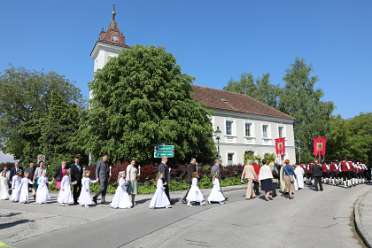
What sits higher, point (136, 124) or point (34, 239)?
point (136, 124)

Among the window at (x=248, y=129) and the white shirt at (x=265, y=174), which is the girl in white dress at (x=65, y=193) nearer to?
the white shirt at (x=265, y=174)

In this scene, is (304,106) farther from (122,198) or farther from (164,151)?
(122,198)

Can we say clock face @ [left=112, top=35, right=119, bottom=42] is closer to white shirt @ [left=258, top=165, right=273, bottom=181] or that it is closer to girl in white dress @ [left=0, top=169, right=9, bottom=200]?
girl in white dress @ [left=0, top=169, right=9, bottom=200]

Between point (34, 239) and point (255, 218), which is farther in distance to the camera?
point (255, 218)

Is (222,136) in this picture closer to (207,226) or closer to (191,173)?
(191,173)

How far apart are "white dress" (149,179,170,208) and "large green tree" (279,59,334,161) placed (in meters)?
38.4

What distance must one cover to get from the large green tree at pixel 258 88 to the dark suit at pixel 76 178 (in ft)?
145

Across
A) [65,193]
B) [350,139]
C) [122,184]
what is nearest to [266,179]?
[122,184]

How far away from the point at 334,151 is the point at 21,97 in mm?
45146

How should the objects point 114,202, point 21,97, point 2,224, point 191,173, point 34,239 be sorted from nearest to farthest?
point 34,239
point 2,224
point 114,202
point 191,173
point 21,97

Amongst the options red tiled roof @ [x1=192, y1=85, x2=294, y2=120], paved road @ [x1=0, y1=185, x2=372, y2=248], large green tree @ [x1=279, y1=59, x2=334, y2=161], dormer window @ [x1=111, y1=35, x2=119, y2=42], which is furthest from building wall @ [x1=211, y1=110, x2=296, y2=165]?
paved road @ [x1=0, y1=185, x2=372, y2=248]

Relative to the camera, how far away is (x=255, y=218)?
10695 mm

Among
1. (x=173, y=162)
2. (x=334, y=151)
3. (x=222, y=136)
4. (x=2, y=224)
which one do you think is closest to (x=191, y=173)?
(x=2, y=224)

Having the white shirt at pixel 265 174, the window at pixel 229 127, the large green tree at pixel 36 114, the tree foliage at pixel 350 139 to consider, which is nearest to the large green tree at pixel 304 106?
the tree foliage at pixel 350 139
